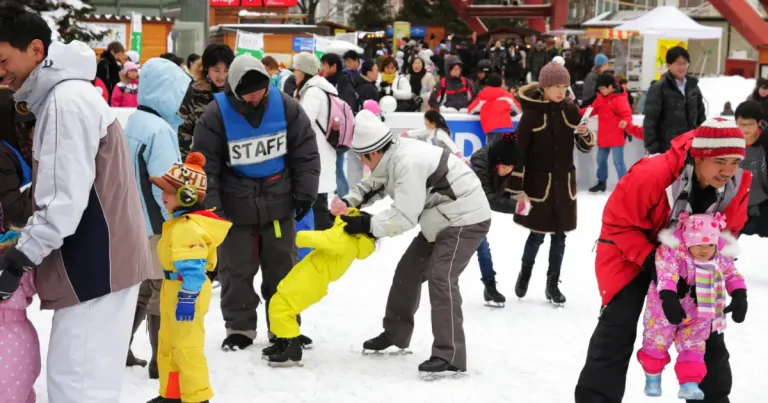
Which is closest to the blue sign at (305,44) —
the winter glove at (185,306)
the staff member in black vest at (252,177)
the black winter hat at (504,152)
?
the black winter hat at (504,152)

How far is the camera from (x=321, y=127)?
8258mm

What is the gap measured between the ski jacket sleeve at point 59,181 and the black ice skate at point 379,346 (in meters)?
3.13

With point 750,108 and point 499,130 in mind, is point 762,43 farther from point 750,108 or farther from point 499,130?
point 750,108

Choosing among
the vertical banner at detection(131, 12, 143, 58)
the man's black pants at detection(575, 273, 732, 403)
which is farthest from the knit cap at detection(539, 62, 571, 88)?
the vertical banner at detection(131, 12, 143, 58)

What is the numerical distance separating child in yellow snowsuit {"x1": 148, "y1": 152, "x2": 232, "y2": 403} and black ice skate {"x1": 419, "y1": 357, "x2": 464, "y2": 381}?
142cm

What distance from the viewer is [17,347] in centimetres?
367

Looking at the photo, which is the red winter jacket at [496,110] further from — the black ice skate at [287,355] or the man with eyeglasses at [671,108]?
the black ice skate at [287,355]

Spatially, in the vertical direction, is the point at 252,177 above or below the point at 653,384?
above

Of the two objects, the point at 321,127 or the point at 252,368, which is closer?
the point at 252,368

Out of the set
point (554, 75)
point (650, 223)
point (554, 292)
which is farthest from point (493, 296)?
point (650, 223)

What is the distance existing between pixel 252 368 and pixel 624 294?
246 cm

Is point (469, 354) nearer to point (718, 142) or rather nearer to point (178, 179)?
point (178, 179)

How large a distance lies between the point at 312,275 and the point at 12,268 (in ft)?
8.40

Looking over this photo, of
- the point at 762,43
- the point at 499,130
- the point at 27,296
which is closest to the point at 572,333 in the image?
the point at 27,296
